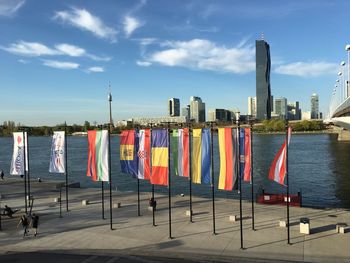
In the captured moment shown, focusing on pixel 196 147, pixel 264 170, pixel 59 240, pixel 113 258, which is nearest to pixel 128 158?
pixel 196 147

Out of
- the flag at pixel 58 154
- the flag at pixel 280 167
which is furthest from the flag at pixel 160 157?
the flag at pixel 58 154

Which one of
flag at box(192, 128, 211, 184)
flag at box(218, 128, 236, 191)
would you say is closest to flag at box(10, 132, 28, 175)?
flag at box(192, 128, 211, 184)

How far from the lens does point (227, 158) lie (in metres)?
25.1

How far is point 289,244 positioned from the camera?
2286 cm

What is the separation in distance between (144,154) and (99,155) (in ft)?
10.7

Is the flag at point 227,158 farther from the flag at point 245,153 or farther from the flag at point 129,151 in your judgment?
the flag at point 129,151

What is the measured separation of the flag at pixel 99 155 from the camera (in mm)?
28016

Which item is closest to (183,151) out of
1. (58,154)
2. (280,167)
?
(280,167)

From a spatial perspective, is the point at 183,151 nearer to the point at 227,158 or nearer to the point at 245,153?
the point at 227,158

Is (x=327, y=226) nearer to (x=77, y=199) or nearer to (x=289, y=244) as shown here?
(x=289, y=244)

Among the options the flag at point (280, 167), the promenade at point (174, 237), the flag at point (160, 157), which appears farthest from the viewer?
the flag at point (160, 157)

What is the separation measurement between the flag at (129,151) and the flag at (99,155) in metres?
1.59

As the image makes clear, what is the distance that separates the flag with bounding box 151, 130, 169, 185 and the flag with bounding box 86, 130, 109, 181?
3.50 metres

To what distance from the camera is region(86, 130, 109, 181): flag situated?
28016 mm
